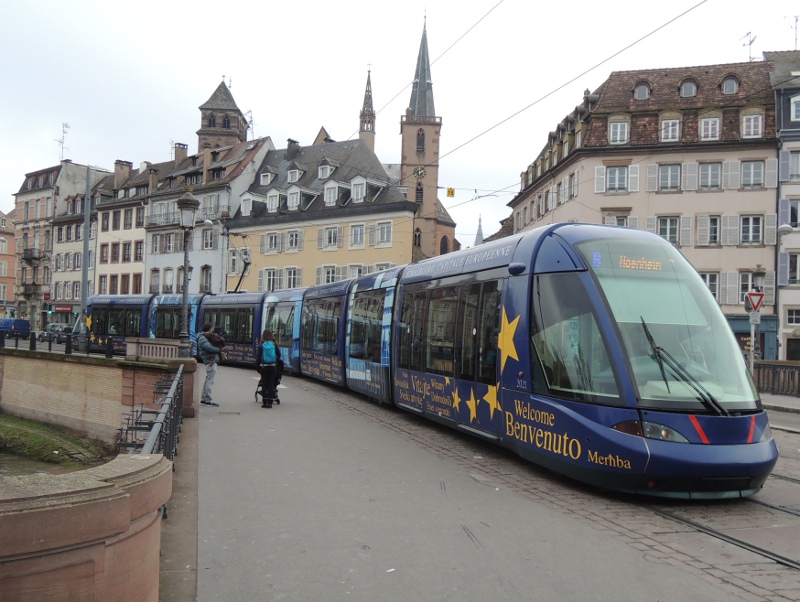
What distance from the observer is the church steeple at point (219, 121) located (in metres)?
82.9

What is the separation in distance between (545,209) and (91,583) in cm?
4728

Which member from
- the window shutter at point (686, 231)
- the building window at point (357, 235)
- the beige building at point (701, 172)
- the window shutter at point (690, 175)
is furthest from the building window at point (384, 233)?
the window shutter at point (690, 175)

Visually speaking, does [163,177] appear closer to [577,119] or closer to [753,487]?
[577,119]

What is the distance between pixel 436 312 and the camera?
1199 centimetres

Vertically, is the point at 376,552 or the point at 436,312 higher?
the point at 436,312

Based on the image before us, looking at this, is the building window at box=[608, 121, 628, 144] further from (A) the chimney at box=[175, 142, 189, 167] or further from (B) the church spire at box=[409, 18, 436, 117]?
(B) the church spire at box=[409, 18, 436, 117]

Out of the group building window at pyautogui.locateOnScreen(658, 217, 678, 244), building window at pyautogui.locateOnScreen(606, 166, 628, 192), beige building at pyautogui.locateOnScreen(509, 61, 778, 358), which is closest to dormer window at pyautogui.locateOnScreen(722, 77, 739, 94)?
beige building at pyautogui.locateOnScreen(509, 61, 778, 358)

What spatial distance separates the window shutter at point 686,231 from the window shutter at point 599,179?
4487mm

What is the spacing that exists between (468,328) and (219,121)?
7844 cm

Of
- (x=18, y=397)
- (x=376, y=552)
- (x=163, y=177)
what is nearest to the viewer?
(x=376, y=552)

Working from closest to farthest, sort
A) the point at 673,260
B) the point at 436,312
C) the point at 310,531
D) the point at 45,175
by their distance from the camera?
the point at 310,531 < the point at 673,260 < the point at 436,312 < the point at 45,175

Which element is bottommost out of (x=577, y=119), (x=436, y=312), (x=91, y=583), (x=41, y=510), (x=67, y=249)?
(x=91, y=583)

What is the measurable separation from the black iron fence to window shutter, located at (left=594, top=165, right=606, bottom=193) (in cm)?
1859

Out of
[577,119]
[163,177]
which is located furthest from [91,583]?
[163,177]
